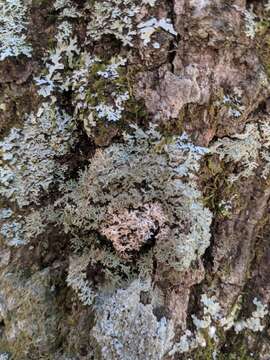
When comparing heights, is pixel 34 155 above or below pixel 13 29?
below

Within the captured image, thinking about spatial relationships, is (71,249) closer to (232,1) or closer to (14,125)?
(14,125)

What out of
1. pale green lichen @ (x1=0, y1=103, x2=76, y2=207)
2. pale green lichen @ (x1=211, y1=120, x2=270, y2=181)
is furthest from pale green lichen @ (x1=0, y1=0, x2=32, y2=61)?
pale green lichen @ (x1=211, y1=120, x2=270, y2=181)

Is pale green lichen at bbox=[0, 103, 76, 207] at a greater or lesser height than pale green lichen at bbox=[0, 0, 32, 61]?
lesser

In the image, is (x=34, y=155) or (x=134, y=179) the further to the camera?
(x=34, y=155)

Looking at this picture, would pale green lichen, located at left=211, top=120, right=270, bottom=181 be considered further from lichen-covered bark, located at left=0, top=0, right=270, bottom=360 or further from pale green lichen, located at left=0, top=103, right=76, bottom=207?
pale green lichen, located at left=0, top=103, right=76, bottom=207

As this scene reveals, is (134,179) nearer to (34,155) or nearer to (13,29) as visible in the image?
(34,155)

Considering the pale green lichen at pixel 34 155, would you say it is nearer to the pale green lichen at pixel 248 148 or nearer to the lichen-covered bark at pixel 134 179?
the lichen-covered bark at pixel 134 179

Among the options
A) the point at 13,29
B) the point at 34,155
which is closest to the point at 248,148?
the point at 34,155

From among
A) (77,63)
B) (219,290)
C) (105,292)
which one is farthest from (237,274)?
(77,63)
